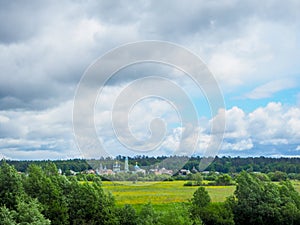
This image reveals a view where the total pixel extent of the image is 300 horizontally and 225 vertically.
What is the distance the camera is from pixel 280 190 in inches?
Result: 2768

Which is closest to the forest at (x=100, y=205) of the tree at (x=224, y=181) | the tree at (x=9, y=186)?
the tree at (x=9, y=186)

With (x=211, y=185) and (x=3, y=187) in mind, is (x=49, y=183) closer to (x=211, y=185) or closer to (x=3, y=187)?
(x=3, y=187)

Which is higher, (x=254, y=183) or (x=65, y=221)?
(x=254, y=183)

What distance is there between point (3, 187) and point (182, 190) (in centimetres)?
5705

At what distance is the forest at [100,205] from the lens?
48125 millimetres

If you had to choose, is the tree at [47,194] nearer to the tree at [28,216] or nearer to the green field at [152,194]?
the tree at [28,216]

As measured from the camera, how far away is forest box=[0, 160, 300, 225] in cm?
4812

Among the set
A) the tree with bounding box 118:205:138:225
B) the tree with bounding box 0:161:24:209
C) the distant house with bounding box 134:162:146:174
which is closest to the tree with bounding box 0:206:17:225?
the tree with bounding box 0:161:24:209

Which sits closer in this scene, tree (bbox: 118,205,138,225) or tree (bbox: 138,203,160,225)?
tree (bbox: 138,203,160,225)

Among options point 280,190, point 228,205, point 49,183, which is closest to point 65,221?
point 49,183

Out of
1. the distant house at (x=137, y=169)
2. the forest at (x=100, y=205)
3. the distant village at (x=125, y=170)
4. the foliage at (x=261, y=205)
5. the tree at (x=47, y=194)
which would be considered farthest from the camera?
the distant house at (x=137, y=169)

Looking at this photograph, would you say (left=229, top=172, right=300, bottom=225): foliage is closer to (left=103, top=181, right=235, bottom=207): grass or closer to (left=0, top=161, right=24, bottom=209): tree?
(left=103, top=181, right=235, bottom=207): grass

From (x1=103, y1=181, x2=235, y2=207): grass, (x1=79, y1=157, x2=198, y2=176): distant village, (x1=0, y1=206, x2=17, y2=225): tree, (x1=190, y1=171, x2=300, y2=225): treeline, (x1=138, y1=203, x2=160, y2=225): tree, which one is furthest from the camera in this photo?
(x1=103, y1=181, x2=235, y2=207): grass

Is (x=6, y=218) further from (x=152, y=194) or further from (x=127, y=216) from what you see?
(x=152, y=194)
